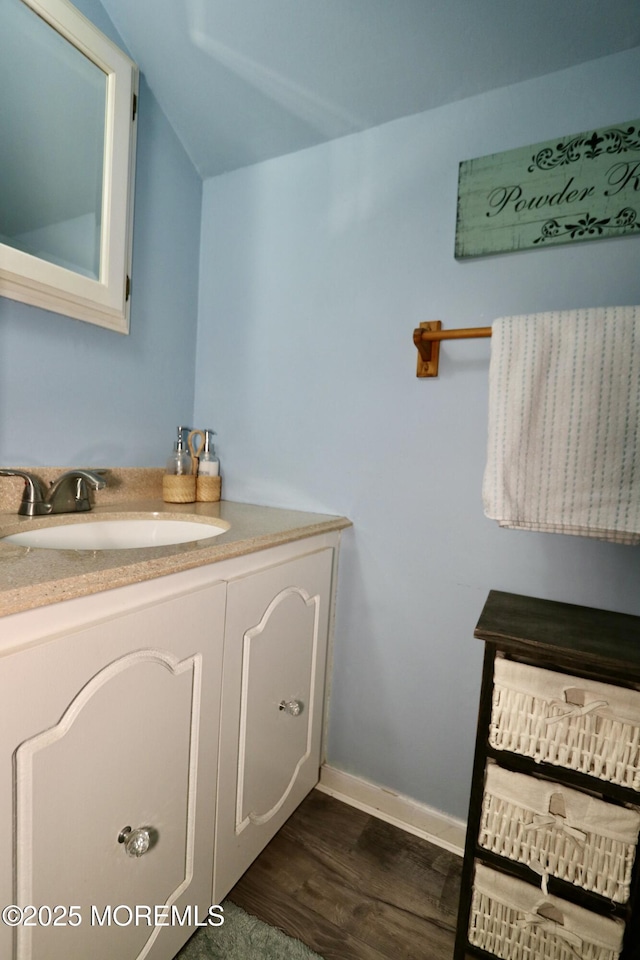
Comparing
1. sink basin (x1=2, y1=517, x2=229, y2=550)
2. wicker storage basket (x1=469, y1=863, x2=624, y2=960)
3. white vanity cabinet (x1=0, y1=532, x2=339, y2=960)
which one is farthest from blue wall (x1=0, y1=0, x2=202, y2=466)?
wicker storage basket (x1=469, y1=863, x2=624, y2=960)

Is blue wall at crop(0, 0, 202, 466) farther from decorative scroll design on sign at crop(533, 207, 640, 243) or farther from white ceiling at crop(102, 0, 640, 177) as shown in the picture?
decorative scroll design on sign at crop(533, 207, 640, 243)

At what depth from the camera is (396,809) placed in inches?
49.8

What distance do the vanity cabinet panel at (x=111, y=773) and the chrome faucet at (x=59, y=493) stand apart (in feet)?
1.60

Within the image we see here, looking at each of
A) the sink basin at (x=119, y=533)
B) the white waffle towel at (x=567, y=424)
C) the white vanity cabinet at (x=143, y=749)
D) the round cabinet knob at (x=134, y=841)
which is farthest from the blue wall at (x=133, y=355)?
the white waffle towel at (x=567, y=424)

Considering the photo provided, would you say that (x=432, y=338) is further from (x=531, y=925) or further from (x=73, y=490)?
(x=531, y=925)

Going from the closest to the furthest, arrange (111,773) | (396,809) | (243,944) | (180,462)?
(111,773) → (243,944) → (396,809) → (180,462)

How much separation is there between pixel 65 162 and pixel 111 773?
1330mm

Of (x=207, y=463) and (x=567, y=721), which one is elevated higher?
(x=207, y=463)

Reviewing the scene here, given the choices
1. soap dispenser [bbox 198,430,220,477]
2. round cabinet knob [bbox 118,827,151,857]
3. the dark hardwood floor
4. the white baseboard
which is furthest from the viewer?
soap dispenser [bbox 198,430,220,477]

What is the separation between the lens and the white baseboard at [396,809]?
1.19 meters

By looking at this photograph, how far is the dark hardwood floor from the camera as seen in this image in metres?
0.95

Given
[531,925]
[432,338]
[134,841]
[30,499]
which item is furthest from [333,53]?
[531,925]

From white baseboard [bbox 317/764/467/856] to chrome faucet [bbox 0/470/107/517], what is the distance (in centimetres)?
107

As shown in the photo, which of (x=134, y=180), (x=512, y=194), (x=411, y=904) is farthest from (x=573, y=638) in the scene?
(x=134, y=180)
